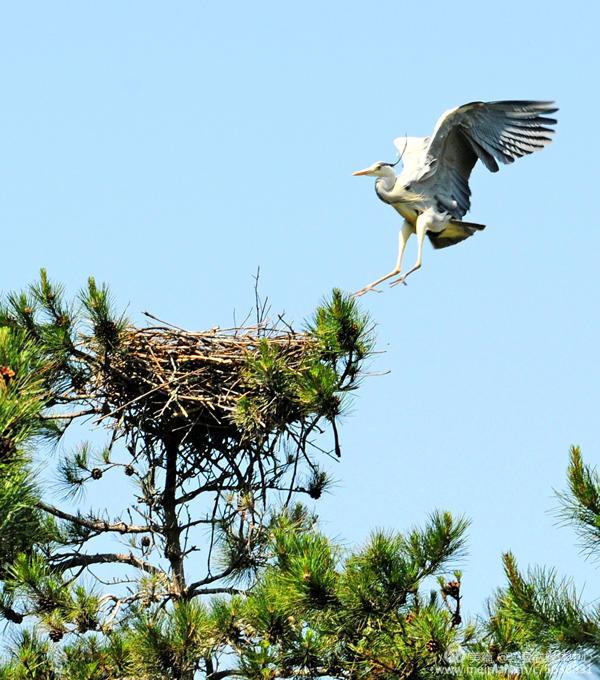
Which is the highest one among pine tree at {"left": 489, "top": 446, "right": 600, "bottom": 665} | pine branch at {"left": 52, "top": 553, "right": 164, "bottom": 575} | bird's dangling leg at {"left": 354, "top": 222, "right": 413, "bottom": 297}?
bird's dangling leg at {"left": 354, "top": 222, "right": 413, "bottom": 297}

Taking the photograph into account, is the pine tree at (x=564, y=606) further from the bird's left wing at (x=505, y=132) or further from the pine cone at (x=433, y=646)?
the bird's left wing at (x=505, y=132)

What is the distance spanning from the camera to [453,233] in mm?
9133

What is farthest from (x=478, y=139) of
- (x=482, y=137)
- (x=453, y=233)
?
(x=453, y=233)

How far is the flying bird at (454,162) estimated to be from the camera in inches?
352

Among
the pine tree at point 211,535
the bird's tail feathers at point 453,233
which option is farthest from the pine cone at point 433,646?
the bird's tail feathers at point 453,233

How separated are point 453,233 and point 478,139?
612 millimetres

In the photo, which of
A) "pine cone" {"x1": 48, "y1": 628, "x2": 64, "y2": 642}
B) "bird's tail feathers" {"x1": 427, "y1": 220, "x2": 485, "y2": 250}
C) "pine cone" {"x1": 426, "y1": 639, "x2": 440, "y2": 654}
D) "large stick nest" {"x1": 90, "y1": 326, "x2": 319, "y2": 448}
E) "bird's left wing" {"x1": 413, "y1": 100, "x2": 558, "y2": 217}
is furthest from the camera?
"bird's tail feathers" {"x1": 427, "y1": 220, "x2": 485, "y2": 250}

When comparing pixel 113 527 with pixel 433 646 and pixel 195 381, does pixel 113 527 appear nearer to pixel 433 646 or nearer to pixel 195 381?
pixel 195 381

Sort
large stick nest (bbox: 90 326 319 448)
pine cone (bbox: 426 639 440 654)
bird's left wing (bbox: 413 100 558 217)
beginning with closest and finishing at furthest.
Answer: pine cone (bbox: 426 639 440 654) → large stick nest (bbox: 90 326 319 448) → bird's left wing (bbox: 413 100 558 217)

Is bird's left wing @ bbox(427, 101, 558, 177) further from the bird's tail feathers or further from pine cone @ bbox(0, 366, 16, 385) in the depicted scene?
pine cone @ bbox(0, 366, 16, 385)

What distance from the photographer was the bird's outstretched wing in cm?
891

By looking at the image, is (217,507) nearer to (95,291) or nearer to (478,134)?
(95,291)

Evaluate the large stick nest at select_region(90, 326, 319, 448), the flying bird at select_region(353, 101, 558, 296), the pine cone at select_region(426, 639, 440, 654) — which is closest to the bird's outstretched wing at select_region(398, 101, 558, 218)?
the flying bird at select_region(353, 101, 558, 296)

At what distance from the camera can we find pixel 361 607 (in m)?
5.99
